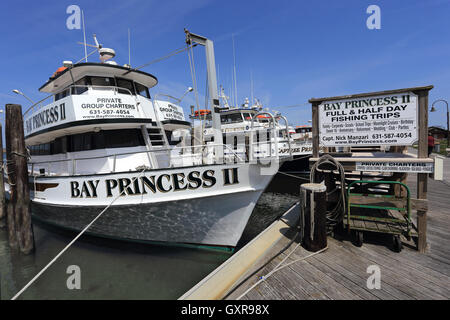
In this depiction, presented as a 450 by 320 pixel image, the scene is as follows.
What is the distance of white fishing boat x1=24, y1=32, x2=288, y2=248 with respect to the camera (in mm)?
4961

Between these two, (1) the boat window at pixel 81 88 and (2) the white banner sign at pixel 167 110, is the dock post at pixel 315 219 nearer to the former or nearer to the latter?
(2) the white banner sign at pixel 167 110

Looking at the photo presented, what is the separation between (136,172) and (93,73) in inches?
155

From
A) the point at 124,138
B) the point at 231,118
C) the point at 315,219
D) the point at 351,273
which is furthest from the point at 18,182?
the point at 231,118

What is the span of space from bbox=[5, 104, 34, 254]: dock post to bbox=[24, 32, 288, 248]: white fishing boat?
0.47 m

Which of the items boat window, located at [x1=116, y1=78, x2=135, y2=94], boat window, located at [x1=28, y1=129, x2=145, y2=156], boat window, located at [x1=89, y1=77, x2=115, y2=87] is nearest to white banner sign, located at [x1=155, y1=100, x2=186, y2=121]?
boat window, located at [x1=28, y1=129, x2=145, y2=156]

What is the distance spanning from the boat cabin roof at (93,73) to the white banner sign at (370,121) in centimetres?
587

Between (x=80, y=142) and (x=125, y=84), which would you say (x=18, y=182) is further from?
(x=125, y=84)

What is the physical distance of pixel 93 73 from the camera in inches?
A: 264

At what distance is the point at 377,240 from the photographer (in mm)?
3842

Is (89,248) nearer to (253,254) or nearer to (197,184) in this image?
(197,184)

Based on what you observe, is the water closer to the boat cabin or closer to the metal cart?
the boat cabin

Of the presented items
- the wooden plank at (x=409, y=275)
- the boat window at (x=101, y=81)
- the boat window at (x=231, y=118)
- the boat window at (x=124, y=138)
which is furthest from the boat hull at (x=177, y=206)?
the boat window at (x=231, y=118)

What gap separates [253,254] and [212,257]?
2.39 metres
